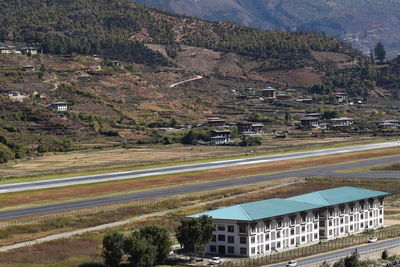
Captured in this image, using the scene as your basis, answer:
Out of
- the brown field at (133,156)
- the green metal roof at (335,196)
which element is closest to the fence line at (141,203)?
the green metal roof at (335,196)

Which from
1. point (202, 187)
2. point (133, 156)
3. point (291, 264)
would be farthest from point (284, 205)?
point (133, 156)

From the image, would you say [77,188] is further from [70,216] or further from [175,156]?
[175,156]

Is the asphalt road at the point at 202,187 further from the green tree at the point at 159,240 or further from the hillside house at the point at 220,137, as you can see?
Answer: the hillside house at the point at 220,137

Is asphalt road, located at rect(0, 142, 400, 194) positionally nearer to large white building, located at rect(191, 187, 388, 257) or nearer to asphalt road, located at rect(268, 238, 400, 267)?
large white building, located at rect(191, 187, 388, 257)

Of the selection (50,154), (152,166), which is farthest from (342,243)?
(50,154)

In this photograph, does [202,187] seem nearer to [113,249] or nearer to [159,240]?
[159,240]

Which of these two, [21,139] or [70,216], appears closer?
[70,216]
